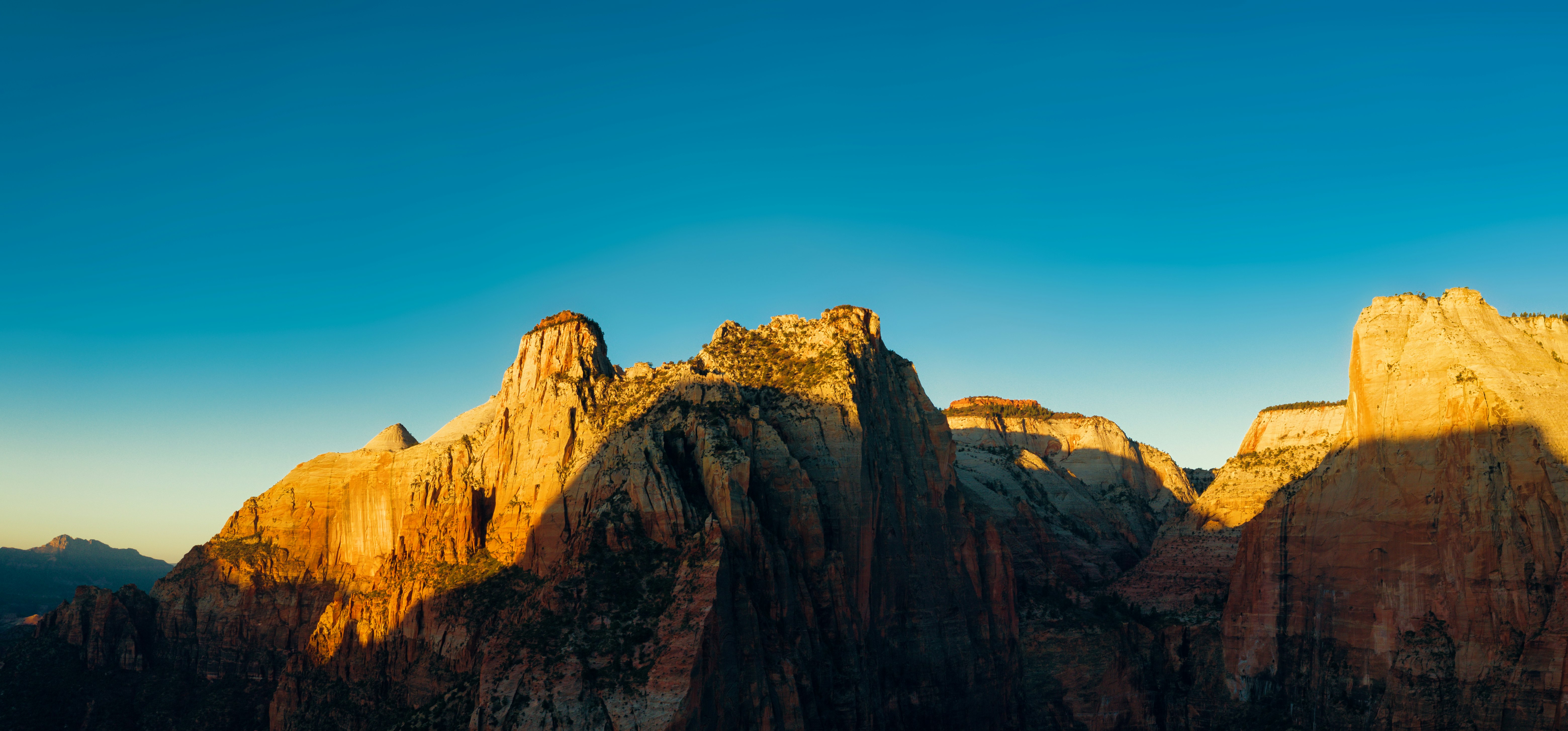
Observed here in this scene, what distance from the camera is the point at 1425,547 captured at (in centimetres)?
7538

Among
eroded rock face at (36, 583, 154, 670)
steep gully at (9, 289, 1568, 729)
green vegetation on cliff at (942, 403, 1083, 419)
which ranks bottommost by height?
eroded rock face at (36, 583, 154, 670)

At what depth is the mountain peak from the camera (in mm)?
111125

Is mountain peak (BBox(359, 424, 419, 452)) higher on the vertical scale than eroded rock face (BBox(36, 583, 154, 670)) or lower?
higher

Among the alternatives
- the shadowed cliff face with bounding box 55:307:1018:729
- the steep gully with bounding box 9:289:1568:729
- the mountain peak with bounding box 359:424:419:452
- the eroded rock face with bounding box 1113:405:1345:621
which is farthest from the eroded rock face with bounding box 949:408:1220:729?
the mountain peak with bounding box 359:424:419:452

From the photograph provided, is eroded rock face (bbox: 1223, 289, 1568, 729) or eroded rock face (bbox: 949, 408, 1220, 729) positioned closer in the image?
eroded rock face (bbox: 1223, 289, 1568, 729)

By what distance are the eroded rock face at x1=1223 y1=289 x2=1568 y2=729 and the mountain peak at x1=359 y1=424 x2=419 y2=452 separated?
84.8 meters

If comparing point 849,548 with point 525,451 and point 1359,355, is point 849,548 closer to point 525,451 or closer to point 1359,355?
point 525,451

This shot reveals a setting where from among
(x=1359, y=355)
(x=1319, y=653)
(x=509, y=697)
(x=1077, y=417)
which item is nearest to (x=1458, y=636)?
(x=1319, y=653)

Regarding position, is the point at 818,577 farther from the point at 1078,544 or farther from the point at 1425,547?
the point at 1078,544

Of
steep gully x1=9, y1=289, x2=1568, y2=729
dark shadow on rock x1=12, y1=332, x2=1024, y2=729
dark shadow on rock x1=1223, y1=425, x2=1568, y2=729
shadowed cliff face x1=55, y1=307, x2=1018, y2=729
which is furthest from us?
steep gully x1=9, y1=289, x2=1568, y2=729

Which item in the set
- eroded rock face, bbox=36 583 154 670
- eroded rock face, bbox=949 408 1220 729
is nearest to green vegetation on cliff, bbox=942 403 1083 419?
eroded rock face, bbox=949 408 1220 729

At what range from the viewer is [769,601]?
244ft

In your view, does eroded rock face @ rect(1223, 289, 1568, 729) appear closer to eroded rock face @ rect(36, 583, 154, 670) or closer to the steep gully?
the steep gully

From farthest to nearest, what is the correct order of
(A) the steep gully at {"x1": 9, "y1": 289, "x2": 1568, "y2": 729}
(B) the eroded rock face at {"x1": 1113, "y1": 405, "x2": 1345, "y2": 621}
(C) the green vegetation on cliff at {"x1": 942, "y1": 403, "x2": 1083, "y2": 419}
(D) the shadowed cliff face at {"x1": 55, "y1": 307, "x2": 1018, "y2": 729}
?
(C) the green vegetation on cliff at {"x1": 942, "y1": 403, "x2": 1083, "y2": 419} → (B) the eroded rock face at {"x1": 1113, "y1": 405, "x2": 1345, "y2": 621} → (A) the steep gully at {"x1": 9, "y1": 289, "x2": 1568, "y2": 729} → (D) the shadowed cliff face at {"x1": 55, "y1": 307, "x2": 1018, "y2": 729}
